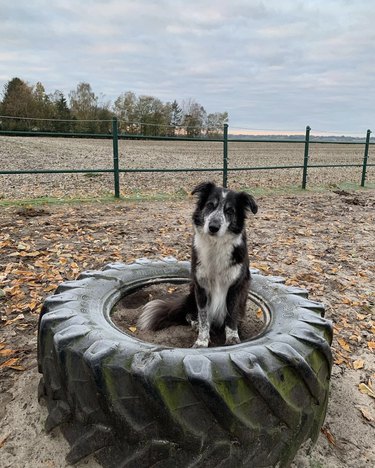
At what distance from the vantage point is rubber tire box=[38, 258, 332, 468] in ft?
5.82

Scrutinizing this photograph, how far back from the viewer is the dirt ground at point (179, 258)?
229 centimetres

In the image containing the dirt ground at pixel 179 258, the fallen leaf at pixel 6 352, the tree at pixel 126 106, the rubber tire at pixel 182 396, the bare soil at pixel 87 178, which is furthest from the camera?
the tree at pixel 126 106

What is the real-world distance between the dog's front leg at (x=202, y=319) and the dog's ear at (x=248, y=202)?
613 mm

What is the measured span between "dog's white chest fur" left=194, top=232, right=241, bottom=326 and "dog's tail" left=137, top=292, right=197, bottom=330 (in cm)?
25

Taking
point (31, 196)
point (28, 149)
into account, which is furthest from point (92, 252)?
point (28, 149)

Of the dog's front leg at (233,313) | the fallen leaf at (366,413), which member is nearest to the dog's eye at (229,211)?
the dog's front leg at (233,313)

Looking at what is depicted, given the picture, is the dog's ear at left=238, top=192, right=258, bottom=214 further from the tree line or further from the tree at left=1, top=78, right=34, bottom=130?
the tree at left=1, top=78, right=34, bottom=130

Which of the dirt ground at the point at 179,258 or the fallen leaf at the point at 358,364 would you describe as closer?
the dirt ground at the point at 179,258

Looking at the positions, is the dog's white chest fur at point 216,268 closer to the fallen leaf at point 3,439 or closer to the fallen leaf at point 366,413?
the fallen leaf at point 366,413

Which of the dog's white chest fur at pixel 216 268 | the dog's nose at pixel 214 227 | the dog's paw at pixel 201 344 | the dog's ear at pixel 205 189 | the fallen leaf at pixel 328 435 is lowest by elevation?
the fallen leaf at pixel 328 435

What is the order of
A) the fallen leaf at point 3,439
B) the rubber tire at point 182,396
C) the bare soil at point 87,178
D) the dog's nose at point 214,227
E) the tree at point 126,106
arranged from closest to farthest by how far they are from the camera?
the rubber tire at point 182,396 < the fallen leaf at point 3,439 < the dog's nose at point 214,227 < the bare soil at point 87,178 < the tree at point 126,106

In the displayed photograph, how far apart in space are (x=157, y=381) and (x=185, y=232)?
4580 millimetres

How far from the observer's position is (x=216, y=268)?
8.39 feet

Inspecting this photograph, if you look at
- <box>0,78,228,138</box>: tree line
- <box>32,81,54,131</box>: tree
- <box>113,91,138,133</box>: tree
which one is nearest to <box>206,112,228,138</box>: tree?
<box>0,78,228,138</box>: tree line
